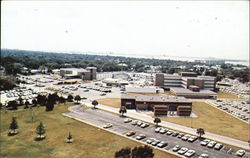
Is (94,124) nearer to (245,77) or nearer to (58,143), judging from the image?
(58,143)

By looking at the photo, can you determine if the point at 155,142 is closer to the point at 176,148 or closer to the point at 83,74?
the point at 176,148

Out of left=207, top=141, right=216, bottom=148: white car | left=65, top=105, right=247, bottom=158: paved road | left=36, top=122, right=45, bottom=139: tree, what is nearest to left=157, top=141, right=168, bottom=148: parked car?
left=65, top=105, right=247, bottom=158: paved road

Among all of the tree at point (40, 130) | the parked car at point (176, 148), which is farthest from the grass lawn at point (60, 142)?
the parked car at point (176, 148)

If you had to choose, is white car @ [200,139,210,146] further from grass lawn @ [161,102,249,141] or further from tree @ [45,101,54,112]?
tree @ [45,101,54,112]

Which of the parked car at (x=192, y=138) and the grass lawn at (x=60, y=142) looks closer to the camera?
the grass lawn at (x=60, y=142)

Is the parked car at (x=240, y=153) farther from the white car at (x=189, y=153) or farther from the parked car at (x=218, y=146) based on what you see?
the white car at (x=189, y=153)

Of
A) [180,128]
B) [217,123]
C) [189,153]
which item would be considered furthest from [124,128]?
[217,123]
